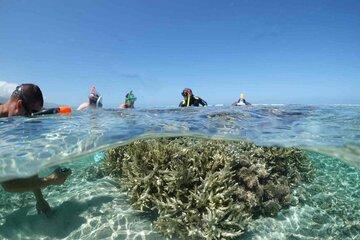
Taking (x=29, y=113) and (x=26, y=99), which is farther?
(x=29, y=113)

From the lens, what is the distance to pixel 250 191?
8070mm

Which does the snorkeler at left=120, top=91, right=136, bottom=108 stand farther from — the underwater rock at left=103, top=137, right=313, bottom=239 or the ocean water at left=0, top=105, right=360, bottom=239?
the underwater rock at left=103, top=137, right=313, bottom=239

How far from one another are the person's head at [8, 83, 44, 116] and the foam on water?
1.84 metres

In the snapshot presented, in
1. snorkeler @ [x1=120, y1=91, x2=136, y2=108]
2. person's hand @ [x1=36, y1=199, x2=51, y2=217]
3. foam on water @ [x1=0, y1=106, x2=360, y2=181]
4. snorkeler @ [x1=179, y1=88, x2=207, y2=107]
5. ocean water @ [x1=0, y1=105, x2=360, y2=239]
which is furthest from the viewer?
snorkeler @ [x1=120, y1=91, x2=136, y2=108]

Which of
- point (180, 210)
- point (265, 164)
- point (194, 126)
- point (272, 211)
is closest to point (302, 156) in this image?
point (265, 164)

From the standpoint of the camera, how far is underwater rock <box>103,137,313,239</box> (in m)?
6.89

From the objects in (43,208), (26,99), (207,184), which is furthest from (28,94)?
(207,184)

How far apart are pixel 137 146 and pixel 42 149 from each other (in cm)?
303

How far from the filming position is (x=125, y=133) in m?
10.2

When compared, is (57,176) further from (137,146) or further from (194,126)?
(194,126)

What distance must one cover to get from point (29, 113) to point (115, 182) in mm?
3808

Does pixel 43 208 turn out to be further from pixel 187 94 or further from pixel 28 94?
pixel 187 94

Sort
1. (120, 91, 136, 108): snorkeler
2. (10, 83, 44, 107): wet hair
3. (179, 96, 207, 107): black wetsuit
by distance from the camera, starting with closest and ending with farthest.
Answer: (10, 83, 44, 107): wet hair < (179, 96, 207, 107): black wetsuit < (120, 91, 136, 108): snorkeler

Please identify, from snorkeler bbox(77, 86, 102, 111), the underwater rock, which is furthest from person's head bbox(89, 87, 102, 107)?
the underwater rock
